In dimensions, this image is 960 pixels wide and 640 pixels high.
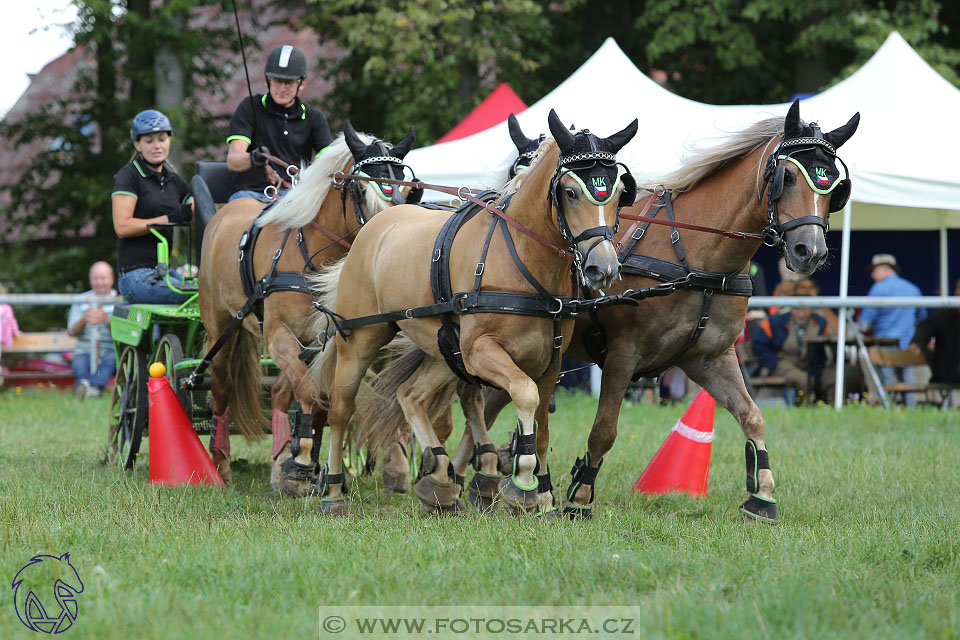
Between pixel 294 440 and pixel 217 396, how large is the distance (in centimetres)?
124

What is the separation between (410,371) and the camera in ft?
20.2

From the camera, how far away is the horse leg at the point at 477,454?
5.75 m

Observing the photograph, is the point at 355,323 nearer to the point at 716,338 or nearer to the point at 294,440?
the point at 294,440

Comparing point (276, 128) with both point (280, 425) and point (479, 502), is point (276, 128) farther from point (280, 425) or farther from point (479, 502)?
point (479, 502)

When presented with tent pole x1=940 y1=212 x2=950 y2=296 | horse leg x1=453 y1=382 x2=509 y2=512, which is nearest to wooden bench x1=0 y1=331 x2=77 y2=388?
horse leg x1=453 y1=382 x2=509 y2=512

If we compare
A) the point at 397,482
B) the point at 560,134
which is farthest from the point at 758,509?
the point at 560,134

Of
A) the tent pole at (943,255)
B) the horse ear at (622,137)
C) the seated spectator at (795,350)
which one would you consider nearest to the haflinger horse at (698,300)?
the horse ear at (622,137)

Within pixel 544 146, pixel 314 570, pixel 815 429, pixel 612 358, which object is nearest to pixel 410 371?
pixel 612 358

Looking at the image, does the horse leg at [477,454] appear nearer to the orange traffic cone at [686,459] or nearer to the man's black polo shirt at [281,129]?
the orange traffic cone at [686,459]

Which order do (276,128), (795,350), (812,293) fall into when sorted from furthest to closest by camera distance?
(812,293) < (795,350) < (276,128)

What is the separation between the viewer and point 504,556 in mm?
4324

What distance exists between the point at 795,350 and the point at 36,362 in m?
9.40

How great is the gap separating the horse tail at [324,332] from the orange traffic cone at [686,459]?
76.7 inches

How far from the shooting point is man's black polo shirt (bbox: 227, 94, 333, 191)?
23.5 ft
